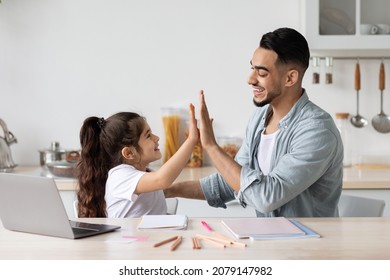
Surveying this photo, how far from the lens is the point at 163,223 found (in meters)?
2.07

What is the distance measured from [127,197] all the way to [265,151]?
1.93 feet

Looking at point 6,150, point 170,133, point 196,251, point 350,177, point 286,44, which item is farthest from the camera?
point 170,133

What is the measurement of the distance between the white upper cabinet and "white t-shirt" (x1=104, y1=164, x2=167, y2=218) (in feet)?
4.81

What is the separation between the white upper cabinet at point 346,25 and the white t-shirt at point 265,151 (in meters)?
1.10

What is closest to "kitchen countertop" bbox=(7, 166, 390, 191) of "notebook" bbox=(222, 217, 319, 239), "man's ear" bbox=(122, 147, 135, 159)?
"man's ear" bbox=(122, 147, 135, 159)

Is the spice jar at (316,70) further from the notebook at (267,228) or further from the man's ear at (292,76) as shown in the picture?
the notebook at (267,228)

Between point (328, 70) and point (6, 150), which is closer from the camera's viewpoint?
point (6, 150)

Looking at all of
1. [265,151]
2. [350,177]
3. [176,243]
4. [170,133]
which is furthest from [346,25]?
[176,243]

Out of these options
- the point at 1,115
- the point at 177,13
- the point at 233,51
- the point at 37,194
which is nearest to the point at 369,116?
→ the point at 233,51

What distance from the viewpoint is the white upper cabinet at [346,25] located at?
140 inches

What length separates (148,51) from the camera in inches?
155

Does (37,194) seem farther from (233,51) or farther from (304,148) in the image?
(233,51)

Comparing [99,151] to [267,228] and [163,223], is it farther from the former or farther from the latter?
[267,228]
